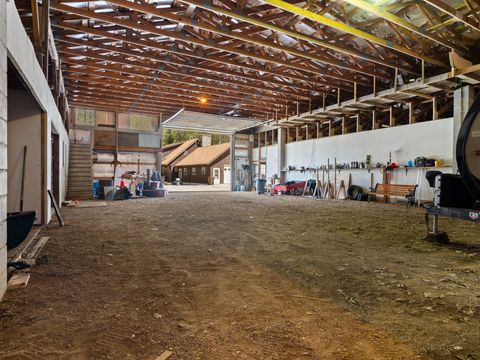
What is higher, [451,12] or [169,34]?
[169,34]

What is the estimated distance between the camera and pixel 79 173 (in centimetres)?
1261

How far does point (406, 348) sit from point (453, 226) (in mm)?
5760

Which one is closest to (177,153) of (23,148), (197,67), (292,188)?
(292,188)

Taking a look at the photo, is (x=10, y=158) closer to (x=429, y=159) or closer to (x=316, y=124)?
(x=429, y=159)

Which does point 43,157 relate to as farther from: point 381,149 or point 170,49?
point 381,149

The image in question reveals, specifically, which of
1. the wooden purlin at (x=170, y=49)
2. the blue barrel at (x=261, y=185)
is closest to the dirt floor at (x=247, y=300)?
the wooden purlin at (x=170, y=49)

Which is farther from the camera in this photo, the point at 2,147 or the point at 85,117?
the point at 85,117

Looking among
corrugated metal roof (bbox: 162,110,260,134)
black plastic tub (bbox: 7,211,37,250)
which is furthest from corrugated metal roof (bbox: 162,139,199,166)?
black plastic tub (bbox: 7,211,37,250)

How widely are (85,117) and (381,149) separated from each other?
14104mm

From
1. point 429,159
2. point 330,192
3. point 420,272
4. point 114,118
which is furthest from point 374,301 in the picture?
point 114,118

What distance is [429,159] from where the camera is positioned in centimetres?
1011

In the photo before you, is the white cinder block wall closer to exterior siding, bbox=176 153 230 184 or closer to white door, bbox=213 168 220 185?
exterior siding, bbox=176 153 230 184

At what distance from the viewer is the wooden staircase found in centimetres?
1234

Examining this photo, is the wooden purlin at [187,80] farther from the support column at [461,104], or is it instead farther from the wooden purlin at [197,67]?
the support column at [461,104]
